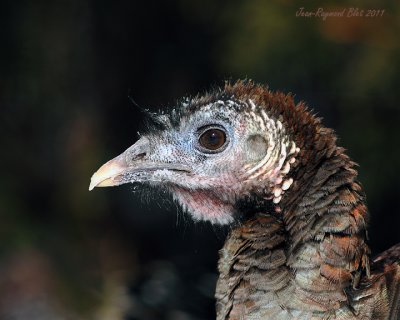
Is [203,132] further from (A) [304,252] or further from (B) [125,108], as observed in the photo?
(B) [125,108]

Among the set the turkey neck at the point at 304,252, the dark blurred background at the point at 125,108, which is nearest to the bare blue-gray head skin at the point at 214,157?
the turkey neck at the point at 304,252

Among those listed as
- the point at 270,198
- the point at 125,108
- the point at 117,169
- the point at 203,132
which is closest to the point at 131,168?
the point at 117,169

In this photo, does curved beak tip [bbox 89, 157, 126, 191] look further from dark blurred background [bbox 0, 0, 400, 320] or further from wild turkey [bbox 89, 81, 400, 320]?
dark blurred background [bbox 0, 0, 400, 320]

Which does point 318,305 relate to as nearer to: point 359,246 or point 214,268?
point 359,246

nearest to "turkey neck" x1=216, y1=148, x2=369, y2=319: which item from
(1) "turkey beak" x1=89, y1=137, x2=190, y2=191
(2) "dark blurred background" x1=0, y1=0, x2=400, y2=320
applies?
(1) "turkey beak" x1=89, y1=137, x2=190, y2=191

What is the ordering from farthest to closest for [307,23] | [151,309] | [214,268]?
[307,23], [214,268], [151,309]

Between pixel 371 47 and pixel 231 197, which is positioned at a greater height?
pixel 371 47

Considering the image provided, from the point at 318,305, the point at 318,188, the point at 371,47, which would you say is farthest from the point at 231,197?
the point at 371,47
